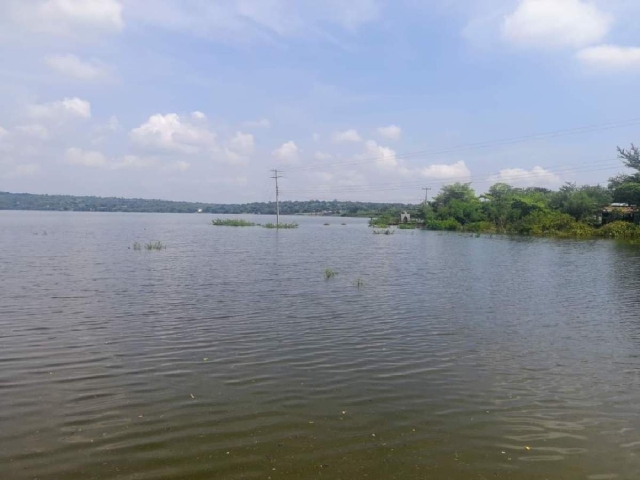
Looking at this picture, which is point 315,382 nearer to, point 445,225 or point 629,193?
point 629,193

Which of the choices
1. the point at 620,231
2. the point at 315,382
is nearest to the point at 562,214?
the point at 620,231

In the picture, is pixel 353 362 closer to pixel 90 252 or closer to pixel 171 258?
pixel 171 258

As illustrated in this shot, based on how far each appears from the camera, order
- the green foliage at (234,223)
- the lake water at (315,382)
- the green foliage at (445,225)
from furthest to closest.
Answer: the green foliage at (234,223)
the green foliage at (445,225)
the lake water at (315,382)

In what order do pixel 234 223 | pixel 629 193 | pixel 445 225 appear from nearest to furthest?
1. pixel 629 193
2. pixel 445 225
3. pixel 234 223

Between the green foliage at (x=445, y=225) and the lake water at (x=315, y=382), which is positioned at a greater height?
the green foliage at (x=445, y=225)

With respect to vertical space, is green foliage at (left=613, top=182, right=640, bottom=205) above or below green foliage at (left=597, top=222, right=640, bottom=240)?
above

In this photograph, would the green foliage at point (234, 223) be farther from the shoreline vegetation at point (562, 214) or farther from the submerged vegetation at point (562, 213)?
the submerged vegetation at point (562, 213)

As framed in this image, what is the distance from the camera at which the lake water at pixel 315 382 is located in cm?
691

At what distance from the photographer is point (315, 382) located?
10047 mm

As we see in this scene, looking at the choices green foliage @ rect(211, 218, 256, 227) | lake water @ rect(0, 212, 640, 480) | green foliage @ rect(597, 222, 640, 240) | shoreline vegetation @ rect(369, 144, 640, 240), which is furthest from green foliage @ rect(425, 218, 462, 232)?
lake water @ rect(0, 212, 640, 480)

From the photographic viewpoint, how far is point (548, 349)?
507 inches

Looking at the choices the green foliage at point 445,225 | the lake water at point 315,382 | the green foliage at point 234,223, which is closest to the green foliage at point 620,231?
the green foliage at point 445,225

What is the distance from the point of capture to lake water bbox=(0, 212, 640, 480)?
6906mm

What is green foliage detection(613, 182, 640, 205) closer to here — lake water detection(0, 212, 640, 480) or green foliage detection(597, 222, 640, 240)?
green foliage detection(597, 222, 640, 240)
